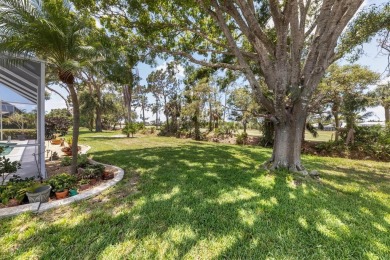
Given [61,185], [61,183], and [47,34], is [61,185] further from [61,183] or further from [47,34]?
[47,34]

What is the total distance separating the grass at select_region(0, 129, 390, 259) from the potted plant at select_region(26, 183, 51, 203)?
58 centimetres

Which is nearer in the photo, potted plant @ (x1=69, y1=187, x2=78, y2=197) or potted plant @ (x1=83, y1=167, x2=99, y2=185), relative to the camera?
potted plant @ (x1=69, y1=187, x2=78, y2=197)

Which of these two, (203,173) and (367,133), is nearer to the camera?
(203,173)

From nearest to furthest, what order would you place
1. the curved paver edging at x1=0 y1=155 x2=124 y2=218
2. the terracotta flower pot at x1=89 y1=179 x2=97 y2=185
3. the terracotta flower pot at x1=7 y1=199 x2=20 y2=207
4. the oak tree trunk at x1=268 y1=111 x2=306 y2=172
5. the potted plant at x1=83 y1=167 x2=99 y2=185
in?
the curved paver edging at x1=0 y1=155 x2=124 y2=218, the terracotta flower pot at x1=7 y1=199 x2=20 y2=207, the terracotta flower pot at x1=89 y1=179 x2=97 y2=185, the potted plant at x1=83 y1=167 x2=99 y2=185, the oak tree trunk at x1=268 y1=111 x2=306 y2=172

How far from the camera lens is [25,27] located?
405 centimetres

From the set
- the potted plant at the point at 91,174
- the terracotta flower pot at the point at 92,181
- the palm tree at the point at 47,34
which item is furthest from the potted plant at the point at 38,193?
the palm tree at the point at 47,34

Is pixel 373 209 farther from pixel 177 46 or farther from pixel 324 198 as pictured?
pixel 177 46

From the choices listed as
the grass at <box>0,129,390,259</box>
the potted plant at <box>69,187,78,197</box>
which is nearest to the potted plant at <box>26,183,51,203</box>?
the potted plant at <box>69,187,78,197</box>

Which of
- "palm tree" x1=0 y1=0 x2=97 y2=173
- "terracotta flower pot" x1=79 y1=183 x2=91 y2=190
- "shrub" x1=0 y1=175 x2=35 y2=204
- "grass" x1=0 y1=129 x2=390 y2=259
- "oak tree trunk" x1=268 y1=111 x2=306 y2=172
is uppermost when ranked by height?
"palm tree" x1=0 y1=0 x2=97 y2=173

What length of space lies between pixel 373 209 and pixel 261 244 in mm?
2754

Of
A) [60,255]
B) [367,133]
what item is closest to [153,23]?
[60,255]

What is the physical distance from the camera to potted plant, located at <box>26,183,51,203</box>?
3.42 meters

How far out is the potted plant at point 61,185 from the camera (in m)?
3.77

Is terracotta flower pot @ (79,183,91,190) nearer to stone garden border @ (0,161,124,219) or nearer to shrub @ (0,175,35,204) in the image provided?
stone garden border @ (0,161,124,219)
